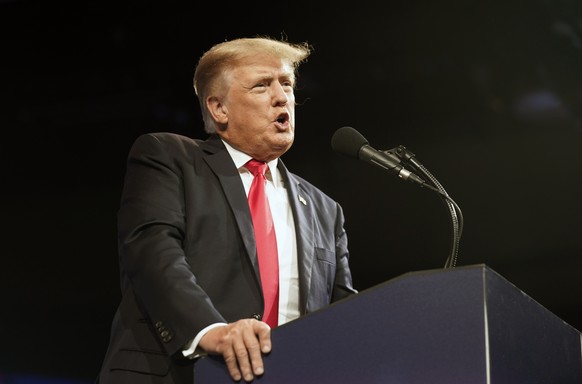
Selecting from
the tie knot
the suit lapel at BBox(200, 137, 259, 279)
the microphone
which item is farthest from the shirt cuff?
the tie knot

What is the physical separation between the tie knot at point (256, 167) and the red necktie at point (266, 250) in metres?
0.08

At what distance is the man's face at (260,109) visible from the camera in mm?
2344

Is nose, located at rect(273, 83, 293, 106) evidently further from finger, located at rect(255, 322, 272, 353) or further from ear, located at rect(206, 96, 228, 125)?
finger, located at rect(255, 322, 272, 353)

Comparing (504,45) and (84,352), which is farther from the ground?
(504,45)

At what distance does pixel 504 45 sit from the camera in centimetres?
349

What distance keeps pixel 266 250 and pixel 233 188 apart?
0.17 metres

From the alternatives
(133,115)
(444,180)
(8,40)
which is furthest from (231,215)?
(8,40)

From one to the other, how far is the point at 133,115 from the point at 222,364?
2.54 metres

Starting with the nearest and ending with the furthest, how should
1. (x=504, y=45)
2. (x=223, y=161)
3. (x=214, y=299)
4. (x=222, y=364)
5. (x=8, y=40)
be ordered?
(x=222, y=364) → (x=214, y=299) → (x=223, y=161) → (x=504, y=45) → (x=8, y=40)

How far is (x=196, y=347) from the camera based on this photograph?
5.38 ft

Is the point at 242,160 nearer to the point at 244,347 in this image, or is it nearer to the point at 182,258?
the point at 182,258

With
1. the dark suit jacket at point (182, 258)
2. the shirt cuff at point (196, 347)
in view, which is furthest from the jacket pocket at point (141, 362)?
the shirt cuff at point (196, 347)

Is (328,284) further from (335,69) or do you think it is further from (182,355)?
(335,69)

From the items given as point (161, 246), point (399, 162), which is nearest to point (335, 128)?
point (399, 162)
